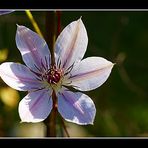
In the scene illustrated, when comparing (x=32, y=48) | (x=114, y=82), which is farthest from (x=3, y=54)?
(x=114, y=82)

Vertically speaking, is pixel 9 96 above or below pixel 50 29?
below

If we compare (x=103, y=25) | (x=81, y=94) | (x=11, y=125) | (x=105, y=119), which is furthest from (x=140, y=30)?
(x=81, y=94)

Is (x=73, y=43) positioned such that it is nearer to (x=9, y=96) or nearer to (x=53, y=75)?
(x=53, y=75)

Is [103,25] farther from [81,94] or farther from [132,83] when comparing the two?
[81,94]

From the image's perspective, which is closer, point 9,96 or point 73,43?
point 73,43

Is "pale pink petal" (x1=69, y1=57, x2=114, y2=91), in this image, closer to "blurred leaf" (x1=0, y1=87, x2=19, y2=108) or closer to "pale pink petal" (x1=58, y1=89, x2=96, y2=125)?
"pale pink petal" (x1=58, y1=89, x2=96, y2=125)

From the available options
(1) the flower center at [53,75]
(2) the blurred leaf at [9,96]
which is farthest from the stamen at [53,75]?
(2) the blurred leaf at [9,96]
